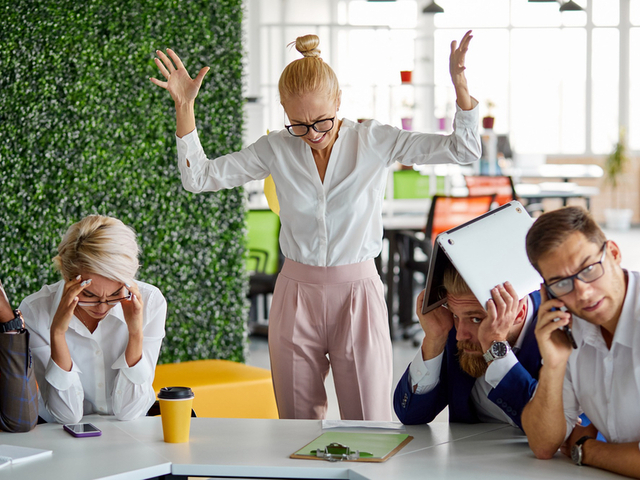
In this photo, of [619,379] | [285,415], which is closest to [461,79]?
[619,379]

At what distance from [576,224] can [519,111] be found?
12.3 m

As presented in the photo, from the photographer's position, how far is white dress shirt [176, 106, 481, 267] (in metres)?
2.25

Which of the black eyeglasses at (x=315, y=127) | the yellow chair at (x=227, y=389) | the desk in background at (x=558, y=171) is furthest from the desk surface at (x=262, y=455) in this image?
the desk in background at (x=558, y=171)

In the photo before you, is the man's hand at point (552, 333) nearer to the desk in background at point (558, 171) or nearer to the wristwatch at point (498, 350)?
the wristwatch at point (498, 350)

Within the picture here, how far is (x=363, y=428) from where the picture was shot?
176 centimetres

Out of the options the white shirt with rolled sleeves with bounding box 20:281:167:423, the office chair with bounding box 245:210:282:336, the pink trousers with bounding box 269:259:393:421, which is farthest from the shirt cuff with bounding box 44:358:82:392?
the office chair with bounding box 245:210:282:336

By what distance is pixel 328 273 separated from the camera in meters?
2.24

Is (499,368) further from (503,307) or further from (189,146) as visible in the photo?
(189,146)

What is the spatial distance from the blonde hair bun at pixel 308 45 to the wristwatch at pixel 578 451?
4.31 ft

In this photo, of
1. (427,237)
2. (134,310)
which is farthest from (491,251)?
(427,237)

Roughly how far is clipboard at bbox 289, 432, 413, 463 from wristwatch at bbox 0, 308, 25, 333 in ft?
2.69

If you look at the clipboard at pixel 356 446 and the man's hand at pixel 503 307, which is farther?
the man's hand at pixel 503 307

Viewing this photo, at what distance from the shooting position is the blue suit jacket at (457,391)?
5.55 ft

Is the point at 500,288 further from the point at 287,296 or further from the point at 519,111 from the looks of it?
the point at 519,111
